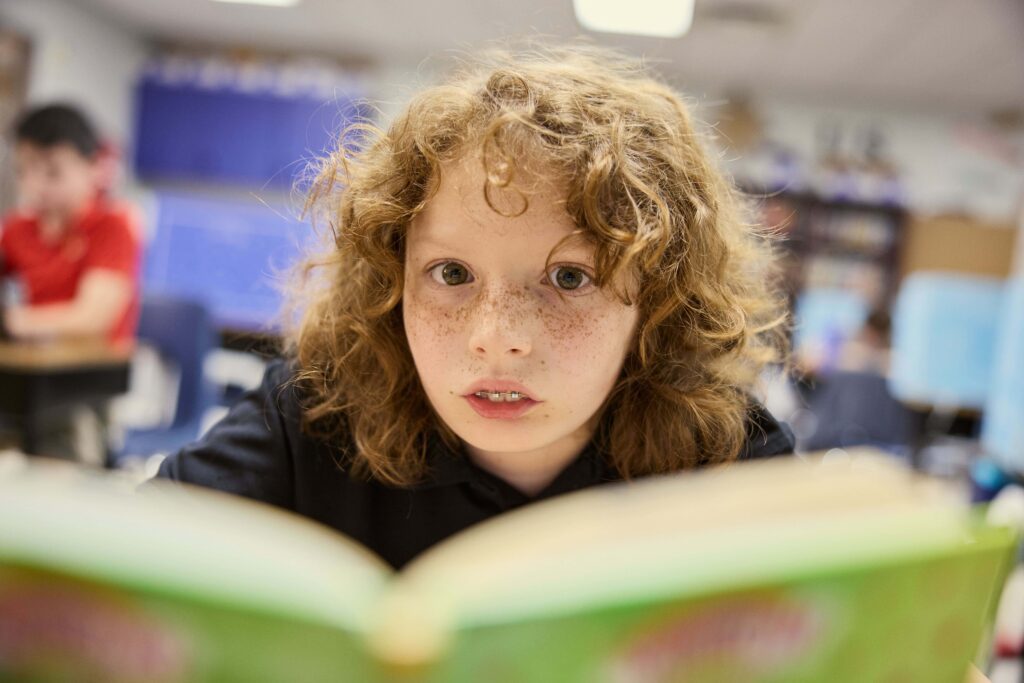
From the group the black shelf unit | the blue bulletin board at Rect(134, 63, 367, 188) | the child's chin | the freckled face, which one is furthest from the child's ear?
the black shelf unit

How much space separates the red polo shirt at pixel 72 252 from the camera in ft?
6.86

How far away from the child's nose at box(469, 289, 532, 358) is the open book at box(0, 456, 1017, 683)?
0.30 meters

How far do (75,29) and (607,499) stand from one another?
Answer: 19.7 feet

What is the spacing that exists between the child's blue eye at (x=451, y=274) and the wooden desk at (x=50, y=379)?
136 centimetres

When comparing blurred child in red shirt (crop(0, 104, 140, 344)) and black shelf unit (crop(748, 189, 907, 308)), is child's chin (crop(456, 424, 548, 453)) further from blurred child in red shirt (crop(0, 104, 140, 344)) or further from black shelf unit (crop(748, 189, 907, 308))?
black shelf unit (crop(748, 189, 907, 308))

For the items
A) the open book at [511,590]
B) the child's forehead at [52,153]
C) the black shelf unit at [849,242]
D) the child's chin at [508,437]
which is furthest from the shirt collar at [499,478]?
the black shelf unit at [849,242]

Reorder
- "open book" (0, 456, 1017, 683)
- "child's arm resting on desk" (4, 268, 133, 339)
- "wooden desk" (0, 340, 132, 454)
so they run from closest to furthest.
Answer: "open book" (0, 456, 1017, 683) → "wooden desk" (0, 340, 132, 454) → "child's arm resting on desk" (4, 268, 133, 339)

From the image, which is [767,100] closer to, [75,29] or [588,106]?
[75,29]

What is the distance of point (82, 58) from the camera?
5.17 metres

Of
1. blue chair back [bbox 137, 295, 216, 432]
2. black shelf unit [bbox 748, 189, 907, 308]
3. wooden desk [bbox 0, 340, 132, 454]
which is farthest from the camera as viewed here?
black shelf unit [bbox 748, 189, 907, 308]

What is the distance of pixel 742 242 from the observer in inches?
37.0

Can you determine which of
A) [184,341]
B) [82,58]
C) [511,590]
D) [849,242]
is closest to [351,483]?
[511,590]

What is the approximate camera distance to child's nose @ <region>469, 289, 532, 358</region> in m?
0.63

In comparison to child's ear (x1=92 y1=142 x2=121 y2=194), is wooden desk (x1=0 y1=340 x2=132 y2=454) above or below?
below
